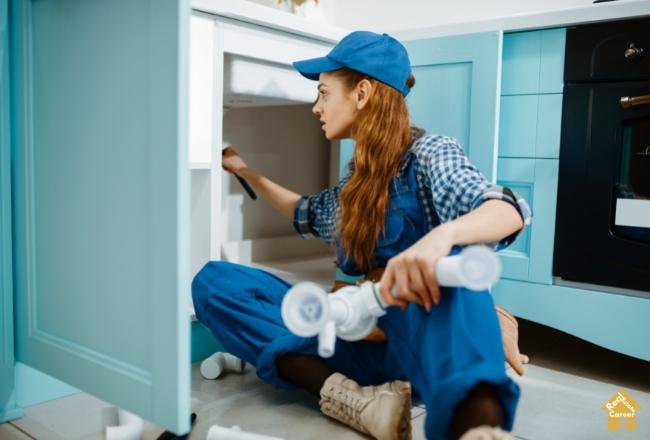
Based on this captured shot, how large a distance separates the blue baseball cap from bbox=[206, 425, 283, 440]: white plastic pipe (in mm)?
691

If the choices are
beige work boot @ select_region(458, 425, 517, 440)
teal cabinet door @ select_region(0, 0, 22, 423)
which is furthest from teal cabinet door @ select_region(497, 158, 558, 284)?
teal cabinet door @ select_region(0, 0, 22, 423)

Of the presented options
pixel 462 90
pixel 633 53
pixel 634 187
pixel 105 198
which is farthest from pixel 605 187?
pixel 105 198

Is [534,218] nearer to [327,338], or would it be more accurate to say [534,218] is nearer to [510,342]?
[510,342]

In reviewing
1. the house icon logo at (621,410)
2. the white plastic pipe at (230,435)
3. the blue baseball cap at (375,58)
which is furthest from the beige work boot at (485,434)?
the blue baseball cap at (375,58)

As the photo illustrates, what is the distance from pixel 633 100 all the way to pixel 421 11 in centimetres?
106

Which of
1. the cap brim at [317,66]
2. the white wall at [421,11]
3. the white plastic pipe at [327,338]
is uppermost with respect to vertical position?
the white wall at [421,11]

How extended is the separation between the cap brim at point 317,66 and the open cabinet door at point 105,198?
48 cm

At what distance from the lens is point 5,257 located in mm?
1173

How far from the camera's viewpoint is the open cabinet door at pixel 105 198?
0.88 metres

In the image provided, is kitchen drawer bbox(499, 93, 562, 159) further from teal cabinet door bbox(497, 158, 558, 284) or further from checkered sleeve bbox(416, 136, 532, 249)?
checkered sleeve bbox(416, 136, 532, 249)

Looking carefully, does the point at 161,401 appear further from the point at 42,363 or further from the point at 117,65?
the point at 117,65

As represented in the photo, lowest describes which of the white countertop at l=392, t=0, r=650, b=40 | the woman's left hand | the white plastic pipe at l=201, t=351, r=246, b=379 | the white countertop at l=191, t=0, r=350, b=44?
the white plastic pipe at l=201, t=351, r=246, b=379

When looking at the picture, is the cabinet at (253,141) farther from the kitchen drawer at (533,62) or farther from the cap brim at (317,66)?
the kitchen drawer at (533,62)

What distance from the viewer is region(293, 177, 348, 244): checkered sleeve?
1.50m
